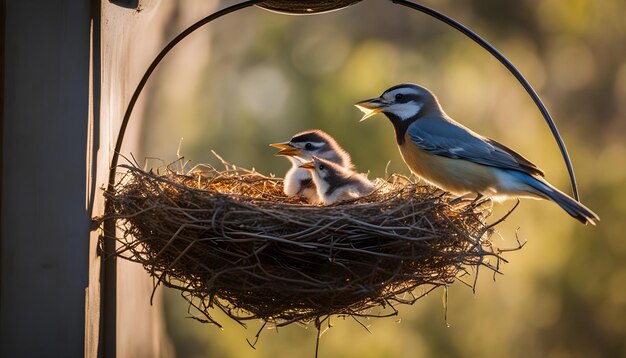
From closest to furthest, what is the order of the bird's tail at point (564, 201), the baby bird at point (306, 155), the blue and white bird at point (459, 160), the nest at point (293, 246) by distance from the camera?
the nest at point (293, 246), the bird's tail at point (564, 201), the blue and white bird at point (459, 160), the baby bird at point (306, 155)

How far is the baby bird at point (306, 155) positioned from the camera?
17.5 ft

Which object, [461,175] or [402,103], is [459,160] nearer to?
[461,175]

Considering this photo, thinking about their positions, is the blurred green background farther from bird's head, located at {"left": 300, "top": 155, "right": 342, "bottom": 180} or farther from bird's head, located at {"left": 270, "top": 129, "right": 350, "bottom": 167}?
→ bird's head, located at {"left": 300, "top": 155, "right": 342, "bottom": 180}

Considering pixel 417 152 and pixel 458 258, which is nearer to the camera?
pixel 458 258

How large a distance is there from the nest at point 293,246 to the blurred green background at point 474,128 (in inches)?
220

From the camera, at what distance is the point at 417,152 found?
492 centimetres

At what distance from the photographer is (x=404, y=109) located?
521 cm

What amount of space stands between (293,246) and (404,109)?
1.81 metres

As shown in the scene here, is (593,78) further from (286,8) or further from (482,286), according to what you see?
(286,8)

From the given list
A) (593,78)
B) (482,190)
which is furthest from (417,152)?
(593,78)

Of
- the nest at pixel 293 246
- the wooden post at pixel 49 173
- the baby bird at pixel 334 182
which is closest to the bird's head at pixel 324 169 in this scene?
the baby bird at pixel 334 182

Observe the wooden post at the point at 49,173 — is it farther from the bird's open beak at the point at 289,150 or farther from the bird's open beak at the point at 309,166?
the bird's open beak at the point at 289,150

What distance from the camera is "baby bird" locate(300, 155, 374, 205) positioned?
492cm

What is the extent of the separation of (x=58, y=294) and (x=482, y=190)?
7.68 feet
